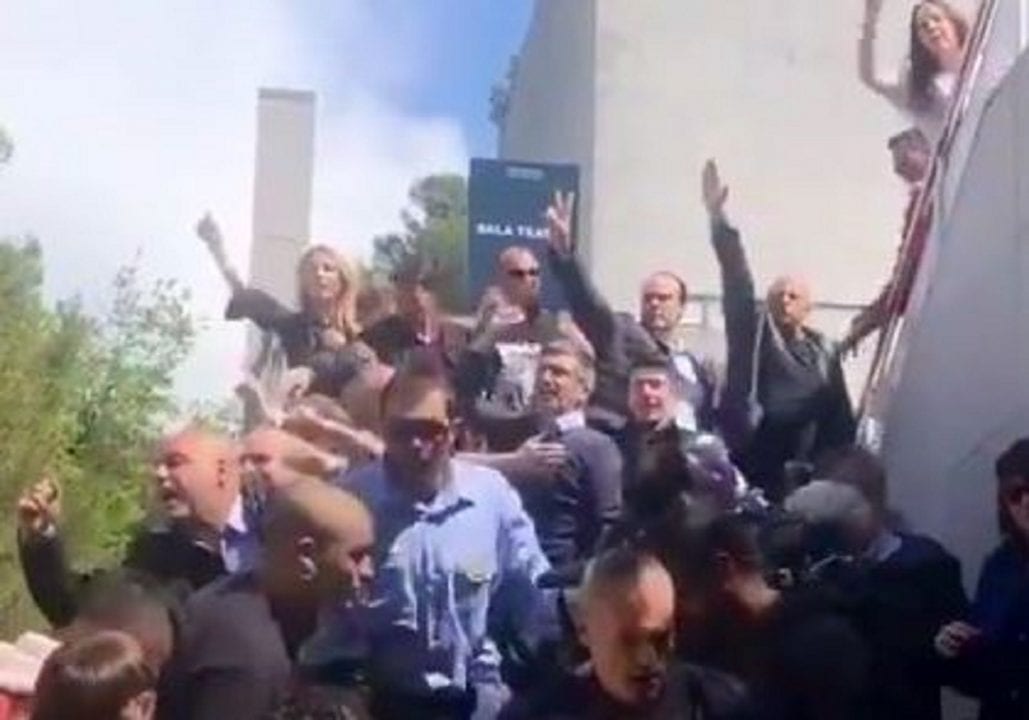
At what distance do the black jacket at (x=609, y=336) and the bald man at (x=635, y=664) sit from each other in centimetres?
295

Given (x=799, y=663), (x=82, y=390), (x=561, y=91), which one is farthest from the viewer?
(x=82, y=390)

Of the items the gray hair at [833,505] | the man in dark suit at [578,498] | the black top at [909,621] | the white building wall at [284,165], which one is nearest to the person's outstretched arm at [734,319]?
the man in dark suit at [578,498]

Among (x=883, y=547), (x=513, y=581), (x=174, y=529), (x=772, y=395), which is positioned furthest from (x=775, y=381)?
(x=174, y=529)

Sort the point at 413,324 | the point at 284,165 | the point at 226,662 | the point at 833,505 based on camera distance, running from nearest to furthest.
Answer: the point at 226,662 → the point at 833,505 → the point at 413,324 → the point at 284,165

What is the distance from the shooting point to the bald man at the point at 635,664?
17.8ft

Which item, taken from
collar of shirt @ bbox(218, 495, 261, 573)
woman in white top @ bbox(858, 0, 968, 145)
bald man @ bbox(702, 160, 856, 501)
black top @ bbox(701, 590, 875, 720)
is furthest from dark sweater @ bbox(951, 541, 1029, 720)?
woman in white top @ bbox(858, 0, 968, 145)

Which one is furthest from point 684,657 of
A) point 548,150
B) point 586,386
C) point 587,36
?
point 548,150

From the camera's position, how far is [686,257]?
67.1 feet

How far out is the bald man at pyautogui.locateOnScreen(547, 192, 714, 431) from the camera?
853 cm

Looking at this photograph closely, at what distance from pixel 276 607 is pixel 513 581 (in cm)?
88

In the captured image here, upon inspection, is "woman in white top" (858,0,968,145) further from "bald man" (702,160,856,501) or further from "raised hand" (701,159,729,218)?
"bald man" (702,160,856,501)

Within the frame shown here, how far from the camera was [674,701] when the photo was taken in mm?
5422

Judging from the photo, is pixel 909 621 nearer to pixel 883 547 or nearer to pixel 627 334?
pixel 883 547

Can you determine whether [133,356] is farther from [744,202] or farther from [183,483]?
[183,483]
